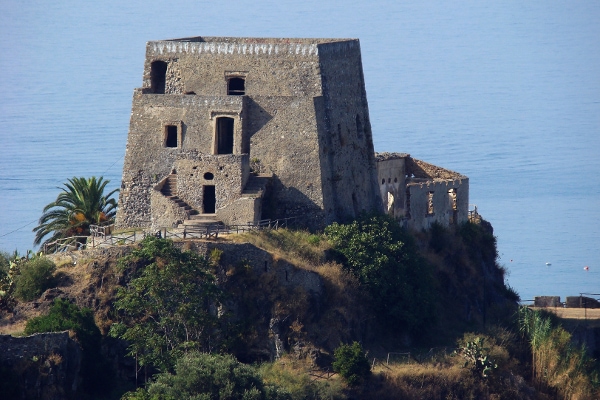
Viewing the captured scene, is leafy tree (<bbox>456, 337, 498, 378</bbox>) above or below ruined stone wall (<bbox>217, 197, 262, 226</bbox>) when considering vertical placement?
below

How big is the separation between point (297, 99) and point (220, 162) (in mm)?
4124

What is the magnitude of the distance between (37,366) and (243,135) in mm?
15234

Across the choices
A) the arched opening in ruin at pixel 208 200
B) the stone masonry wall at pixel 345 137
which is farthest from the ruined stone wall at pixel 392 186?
the arched opening in ruin at pixel 208 200

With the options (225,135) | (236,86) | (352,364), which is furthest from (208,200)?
(352,364)

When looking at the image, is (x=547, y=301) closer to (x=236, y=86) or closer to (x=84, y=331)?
(x=236, y=86)

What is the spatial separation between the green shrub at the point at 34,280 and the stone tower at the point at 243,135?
6006 millimetres

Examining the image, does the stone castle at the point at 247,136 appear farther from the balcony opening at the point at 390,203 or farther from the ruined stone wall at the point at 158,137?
the balcony opening at the point at 390,203

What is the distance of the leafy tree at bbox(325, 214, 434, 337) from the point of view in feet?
237

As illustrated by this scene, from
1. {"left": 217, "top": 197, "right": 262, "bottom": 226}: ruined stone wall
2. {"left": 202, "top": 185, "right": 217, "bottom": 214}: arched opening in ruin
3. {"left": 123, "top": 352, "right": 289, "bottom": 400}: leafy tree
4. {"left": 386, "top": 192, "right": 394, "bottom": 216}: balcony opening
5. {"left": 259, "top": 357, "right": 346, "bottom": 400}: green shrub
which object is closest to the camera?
{"left": 123, "top": 352, "right": 289, "bottom": 400}: leafy tree

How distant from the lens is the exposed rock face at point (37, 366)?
6262 centimetres

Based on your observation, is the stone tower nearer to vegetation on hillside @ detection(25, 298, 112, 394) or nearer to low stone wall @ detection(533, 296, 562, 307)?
vegetation on hillside @ detection(25, 298, 112, 394)

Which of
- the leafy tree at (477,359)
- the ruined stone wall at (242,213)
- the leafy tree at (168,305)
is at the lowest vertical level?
the leafy tree at (477,359)

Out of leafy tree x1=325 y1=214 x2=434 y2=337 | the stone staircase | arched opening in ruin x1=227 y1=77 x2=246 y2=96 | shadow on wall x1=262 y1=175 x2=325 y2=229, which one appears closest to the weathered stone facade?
leafy tree x1=325 y1=214 x2=434 y2=337

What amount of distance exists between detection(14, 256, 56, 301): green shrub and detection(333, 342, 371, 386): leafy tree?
10.9 meters
